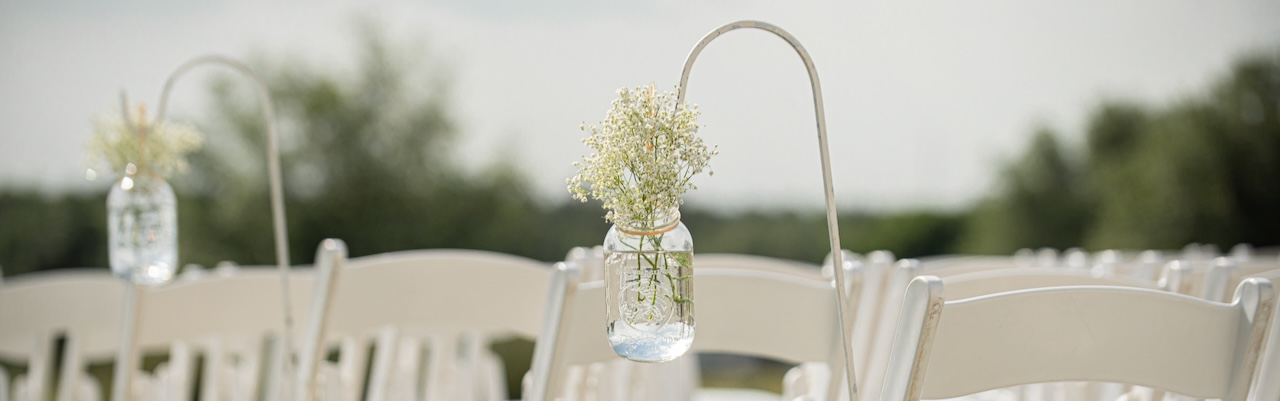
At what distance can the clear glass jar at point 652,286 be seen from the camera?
902 mm

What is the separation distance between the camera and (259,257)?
4535mm

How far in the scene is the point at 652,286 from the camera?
2.97 feet

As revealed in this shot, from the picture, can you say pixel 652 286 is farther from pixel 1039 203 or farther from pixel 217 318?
pixel 1039 203

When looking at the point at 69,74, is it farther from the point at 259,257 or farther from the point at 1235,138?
the point at 1235,138

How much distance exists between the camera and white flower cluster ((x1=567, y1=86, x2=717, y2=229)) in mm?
879

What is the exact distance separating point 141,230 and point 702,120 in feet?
11.8

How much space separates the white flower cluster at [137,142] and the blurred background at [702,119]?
113 inches

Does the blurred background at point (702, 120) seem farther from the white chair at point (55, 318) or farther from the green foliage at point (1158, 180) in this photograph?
the white chair at point (55, 318)

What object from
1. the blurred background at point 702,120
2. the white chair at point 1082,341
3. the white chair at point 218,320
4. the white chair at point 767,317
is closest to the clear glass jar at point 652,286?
the white chair at point 1082,341

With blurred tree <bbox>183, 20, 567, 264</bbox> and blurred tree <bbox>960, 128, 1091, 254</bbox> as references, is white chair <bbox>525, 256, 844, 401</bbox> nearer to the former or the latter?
blurred tree <bbox>183, 20, 567, 264</bbox>

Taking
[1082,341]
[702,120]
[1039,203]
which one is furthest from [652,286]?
[1039,203]

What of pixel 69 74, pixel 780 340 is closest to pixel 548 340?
pixel 780 340

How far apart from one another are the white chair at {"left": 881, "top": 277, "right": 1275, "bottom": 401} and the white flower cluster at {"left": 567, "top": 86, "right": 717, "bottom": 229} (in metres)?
0.22

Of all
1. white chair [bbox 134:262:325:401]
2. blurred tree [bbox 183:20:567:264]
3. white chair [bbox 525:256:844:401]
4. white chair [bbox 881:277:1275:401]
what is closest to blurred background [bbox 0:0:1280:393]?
blurred tree [bbox 183:20:567:264]
